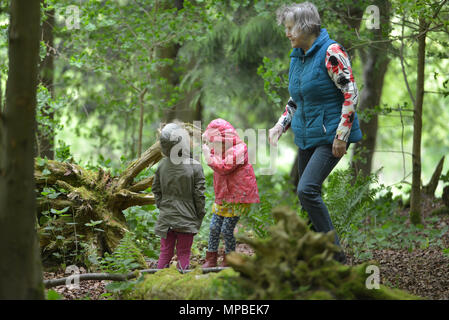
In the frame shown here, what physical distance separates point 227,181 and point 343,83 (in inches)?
67.2

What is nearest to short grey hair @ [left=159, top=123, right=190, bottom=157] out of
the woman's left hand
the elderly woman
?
the elderly woman

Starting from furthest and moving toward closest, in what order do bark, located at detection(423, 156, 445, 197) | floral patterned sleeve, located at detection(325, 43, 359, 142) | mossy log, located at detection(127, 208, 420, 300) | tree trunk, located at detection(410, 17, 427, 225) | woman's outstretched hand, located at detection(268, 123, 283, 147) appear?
bark, located at detection(423, 156, 445, 197)
tree trunk, located at detection(410, 17, 427, 225)
woman's outstretched hand, located at detection(268, 123, 283, 147)
floral patterned sleeve, located at detection(325, 43, 359, 142)
mossy log, located at detection(127, 208, 420, 300)

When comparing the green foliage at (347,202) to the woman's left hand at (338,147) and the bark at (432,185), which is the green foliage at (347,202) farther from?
the bark at (432,185)

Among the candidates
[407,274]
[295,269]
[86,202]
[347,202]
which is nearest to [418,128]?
[347,202]

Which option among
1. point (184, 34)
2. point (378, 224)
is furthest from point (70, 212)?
point (378, 224)

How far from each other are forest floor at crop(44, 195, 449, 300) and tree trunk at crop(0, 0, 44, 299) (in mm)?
1096

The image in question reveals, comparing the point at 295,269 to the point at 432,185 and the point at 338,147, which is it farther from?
the point at 432,185

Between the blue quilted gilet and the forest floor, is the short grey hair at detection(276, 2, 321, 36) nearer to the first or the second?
the blue quilted gilet

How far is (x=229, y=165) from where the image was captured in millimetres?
5238

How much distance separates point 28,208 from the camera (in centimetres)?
314

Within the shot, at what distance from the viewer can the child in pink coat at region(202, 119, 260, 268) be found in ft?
17.3
